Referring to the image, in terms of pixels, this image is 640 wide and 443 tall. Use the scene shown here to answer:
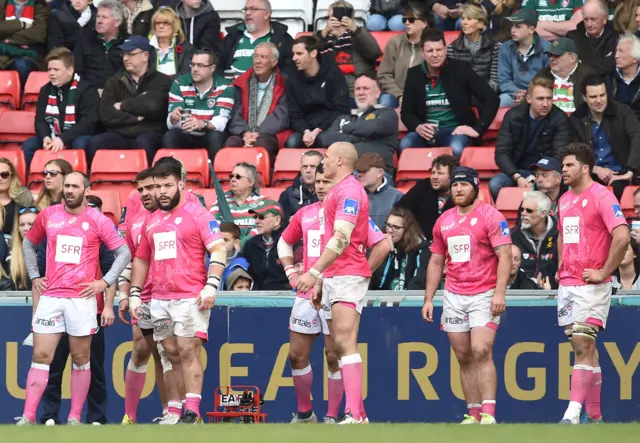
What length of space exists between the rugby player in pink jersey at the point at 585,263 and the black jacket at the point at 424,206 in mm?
2206

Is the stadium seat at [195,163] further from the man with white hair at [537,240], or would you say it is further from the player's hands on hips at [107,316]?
the man with white hair at [537,240]

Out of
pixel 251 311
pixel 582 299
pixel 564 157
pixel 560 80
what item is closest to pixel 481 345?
pixel 582 299

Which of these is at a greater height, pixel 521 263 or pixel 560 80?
pixel 560 80

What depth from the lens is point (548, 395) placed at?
1142 centimetres

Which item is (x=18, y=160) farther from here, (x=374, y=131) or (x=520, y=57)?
(x=520, y=57)

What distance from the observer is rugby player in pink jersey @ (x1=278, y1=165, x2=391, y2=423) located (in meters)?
10.7

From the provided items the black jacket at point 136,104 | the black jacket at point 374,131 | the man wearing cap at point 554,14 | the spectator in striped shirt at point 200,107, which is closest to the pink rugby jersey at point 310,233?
the black jacket at point 374,131

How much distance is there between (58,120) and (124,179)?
3.66 feet

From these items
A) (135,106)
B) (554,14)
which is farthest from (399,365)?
(554,14)

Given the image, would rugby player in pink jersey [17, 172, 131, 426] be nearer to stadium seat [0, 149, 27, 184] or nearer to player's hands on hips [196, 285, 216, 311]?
player's hands on hips [196, 285, 216, 311]

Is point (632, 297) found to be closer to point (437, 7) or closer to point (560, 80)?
point (560, 80)

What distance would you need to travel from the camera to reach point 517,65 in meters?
14.4

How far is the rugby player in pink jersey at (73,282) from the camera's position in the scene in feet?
34.5

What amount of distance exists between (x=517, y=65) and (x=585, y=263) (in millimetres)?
4565
